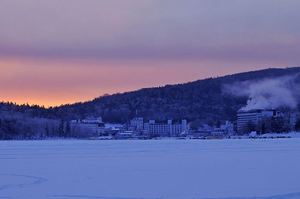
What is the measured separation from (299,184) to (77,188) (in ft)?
25.2

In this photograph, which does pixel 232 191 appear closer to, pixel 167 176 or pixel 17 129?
pixel 167 176

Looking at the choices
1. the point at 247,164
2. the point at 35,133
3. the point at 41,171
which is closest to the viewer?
the point at 41,171

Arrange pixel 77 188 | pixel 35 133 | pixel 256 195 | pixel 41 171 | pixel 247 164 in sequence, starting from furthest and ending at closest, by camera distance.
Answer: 1. pixel 35 133
2. pixel 247 164
3. pixel 41 171
4. pixel 77 188
5. pixel 256 195

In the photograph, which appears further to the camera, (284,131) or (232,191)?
(284,131)

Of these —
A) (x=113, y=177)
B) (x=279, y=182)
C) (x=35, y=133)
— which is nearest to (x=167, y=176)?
(x=113, y=177)

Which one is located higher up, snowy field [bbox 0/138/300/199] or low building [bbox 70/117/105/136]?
low building [bbox 70/117/105/136]

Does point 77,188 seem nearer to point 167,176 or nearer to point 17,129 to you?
point 167,176

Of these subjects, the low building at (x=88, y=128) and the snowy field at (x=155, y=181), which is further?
the low building at (x=88, y=128)

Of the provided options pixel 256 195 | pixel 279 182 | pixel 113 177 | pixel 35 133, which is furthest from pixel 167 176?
pixel 35 133

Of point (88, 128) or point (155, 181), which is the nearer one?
point (155, 181)

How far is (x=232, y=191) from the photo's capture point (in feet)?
70.6

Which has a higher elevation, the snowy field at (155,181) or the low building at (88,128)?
the low building at (88,128)

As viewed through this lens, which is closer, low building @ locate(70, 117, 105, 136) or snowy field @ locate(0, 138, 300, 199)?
snowy field @ locate(0, 138, 300, 199)

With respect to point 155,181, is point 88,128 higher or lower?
higher
